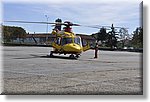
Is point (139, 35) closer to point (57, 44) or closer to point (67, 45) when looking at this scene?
point (67, 45)

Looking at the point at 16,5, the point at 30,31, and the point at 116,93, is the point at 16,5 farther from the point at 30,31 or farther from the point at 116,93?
the point at 116,93

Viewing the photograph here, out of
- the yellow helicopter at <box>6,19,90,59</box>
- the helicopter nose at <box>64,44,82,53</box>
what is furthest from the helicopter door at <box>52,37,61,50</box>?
the helicopter nose at <box>64,44,82,53</box>

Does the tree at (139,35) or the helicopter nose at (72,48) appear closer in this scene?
the tree at (139,35)

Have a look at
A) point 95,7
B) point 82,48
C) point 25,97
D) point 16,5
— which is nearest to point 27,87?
point 25,97

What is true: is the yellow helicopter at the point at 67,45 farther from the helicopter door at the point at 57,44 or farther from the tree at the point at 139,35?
the tree at the point at 139,35

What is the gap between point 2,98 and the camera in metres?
3.17

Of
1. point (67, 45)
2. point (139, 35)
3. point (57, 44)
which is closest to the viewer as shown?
point (139, 35)

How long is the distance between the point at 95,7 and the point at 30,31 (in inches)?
36.3

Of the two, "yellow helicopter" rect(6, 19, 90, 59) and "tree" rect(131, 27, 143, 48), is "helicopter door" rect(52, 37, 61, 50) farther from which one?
"tree" rect(131, 27, 143, 48)

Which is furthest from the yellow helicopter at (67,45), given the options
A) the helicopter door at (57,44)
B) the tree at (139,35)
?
the tree at (139,35)

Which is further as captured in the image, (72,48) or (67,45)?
(67,45)

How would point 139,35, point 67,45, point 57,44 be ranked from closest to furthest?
point 139,35 < point 67,45 < point 57,44

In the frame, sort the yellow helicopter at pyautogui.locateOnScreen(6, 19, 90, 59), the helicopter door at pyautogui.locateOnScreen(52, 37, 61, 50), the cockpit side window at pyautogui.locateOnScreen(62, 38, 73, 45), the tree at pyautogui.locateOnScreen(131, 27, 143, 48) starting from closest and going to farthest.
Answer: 1. the tree at pyautogui.locateOnScreen(131, 27, 143, 48)
2. the yellow helicopter at pyautogui.locateOnScreen(6, 19, 90, 59)
3. the cockpit side window at pyautogui.locateOnScreen(62, 38, 73, 45)
4. the helicopter door at pyautogui.locateOnScreen(52, 37, 61, 50)

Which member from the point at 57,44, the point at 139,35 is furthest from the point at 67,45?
the point at 139,35
